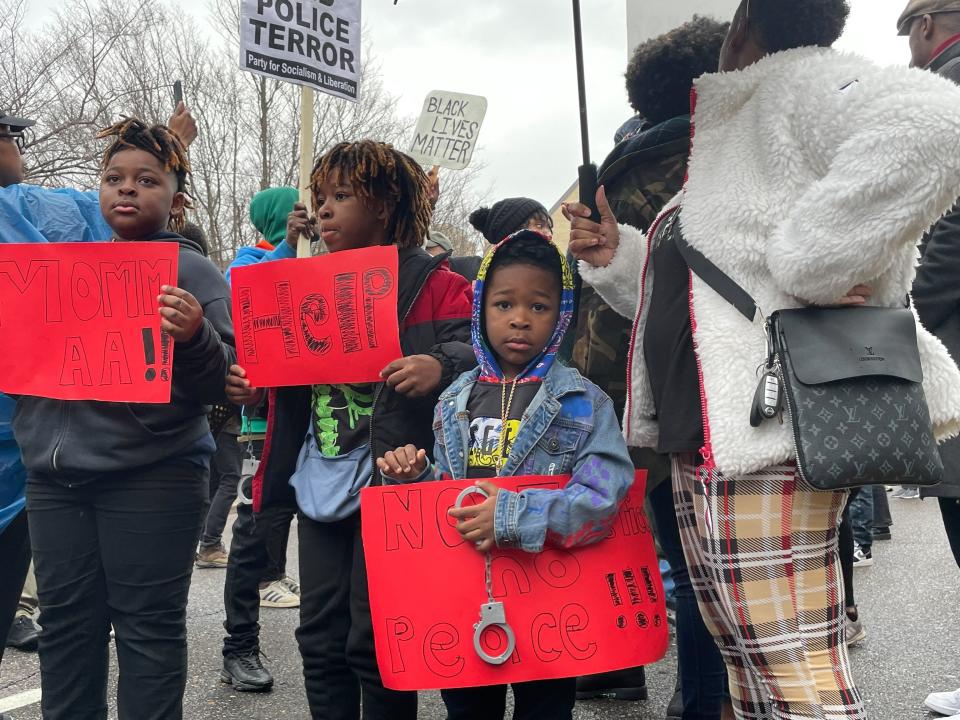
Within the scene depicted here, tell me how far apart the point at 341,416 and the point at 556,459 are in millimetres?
698

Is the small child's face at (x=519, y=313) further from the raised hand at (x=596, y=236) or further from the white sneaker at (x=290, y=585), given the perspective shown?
the white sneaker at (x=290, y=585)

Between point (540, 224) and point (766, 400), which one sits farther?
point (540, 224)

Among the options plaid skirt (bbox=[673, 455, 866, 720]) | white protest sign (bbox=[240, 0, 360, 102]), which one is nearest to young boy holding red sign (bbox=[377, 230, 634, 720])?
plaid skirt (bbox=[673, 455, 866, 720])

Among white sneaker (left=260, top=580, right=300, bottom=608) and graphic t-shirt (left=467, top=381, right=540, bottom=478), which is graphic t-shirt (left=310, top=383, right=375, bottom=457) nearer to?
graphic t-shirt (left=467, top=381, right=540, bottom=478)

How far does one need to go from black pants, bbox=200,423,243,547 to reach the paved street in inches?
27.8

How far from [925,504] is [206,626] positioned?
7357 millimetres

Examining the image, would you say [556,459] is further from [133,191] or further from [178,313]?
[133,191]

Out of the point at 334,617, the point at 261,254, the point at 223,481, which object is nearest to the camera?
the point at 334,617

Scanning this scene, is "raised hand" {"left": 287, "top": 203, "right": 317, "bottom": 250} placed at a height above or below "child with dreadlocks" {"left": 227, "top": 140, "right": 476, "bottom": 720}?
above

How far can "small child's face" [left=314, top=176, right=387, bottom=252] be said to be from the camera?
2.79 metres

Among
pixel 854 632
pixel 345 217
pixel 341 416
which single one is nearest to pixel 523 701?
pixel 341 416

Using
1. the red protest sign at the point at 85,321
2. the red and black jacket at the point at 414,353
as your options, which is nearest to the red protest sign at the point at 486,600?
the red and black jacket at the point at 414,353

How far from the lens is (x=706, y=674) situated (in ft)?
8.77

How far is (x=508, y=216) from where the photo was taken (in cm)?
471
